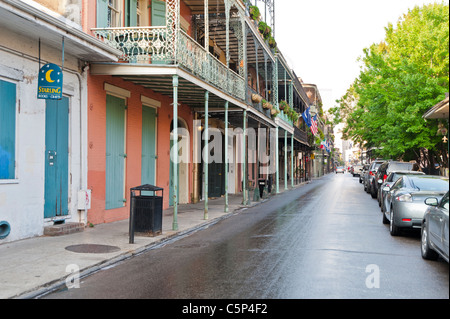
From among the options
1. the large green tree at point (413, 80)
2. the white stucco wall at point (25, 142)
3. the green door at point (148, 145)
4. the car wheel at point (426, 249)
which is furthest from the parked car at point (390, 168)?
the white stucco wall at point (25, 142)

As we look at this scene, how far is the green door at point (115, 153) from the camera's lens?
12594 millimetres

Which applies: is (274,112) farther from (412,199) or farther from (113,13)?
(412,199)

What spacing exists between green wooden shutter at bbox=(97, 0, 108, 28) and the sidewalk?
18.0 ft

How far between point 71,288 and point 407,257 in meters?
5.53

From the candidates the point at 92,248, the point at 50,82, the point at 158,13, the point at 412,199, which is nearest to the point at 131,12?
the point at 158,13

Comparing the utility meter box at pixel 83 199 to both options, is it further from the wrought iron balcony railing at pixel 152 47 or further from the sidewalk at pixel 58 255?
the wrought iron balcony railing at pixel 152 47

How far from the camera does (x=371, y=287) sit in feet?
18.4

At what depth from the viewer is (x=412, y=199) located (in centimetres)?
927

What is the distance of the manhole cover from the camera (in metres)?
8.31

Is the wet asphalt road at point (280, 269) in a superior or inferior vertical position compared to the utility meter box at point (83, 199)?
inferior

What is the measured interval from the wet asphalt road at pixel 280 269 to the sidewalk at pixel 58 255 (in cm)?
34
